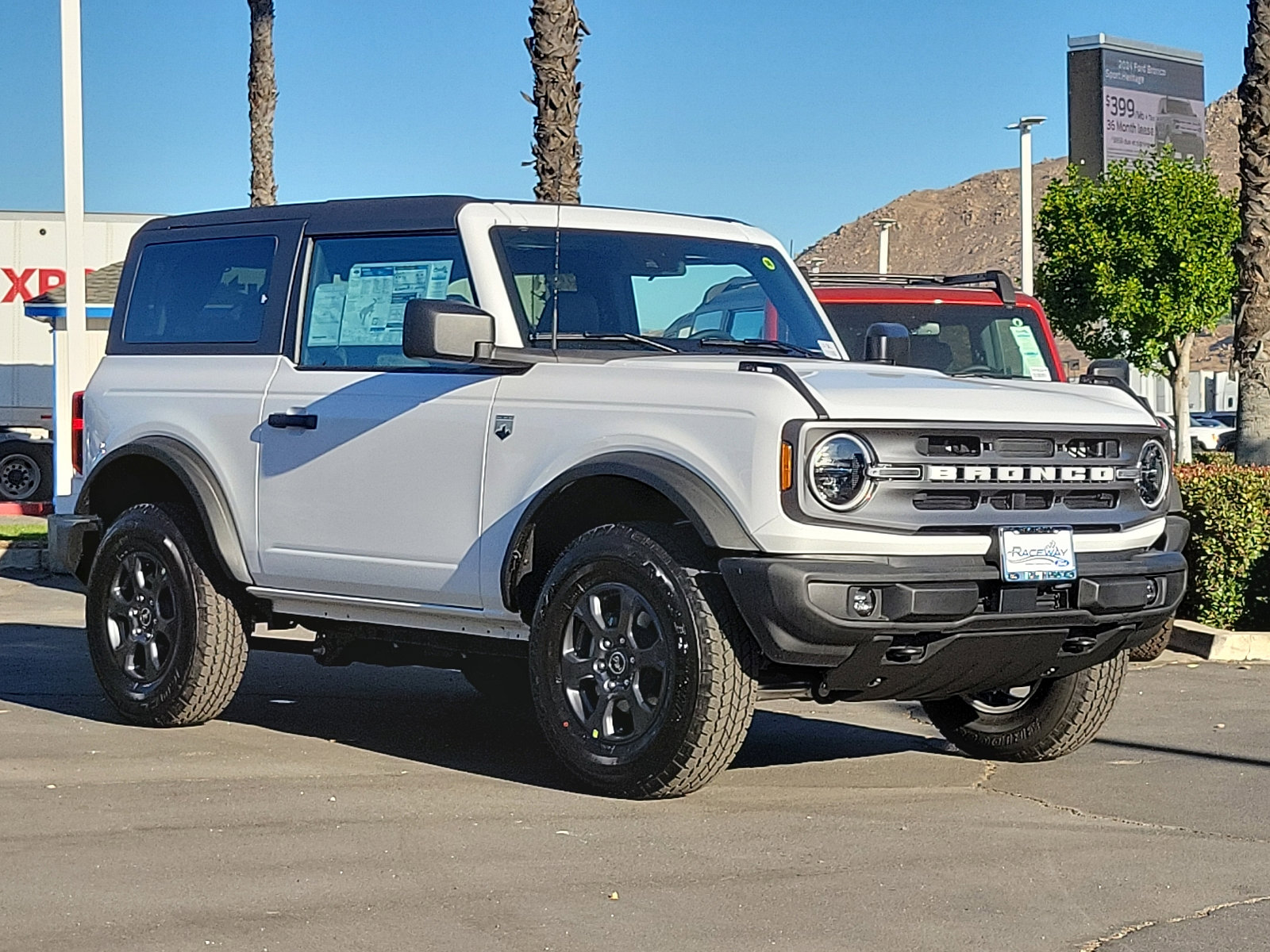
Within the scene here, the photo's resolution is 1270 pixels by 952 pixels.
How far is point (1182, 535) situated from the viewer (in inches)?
267

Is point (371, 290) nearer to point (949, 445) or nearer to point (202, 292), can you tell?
point (202, 292)

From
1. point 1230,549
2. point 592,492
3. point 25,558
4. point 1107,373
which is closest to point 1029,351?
point 1230,549

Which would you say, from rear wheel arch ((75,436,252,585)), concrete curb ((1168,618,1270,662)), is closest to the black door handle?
rear wheel arch ((75,436,252,585))

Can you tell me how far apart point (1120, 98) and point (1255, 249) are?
2733cm

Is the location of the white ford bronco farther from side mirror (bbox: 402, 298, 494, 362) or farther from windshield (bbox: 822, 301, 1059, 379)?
windshield (bbox: 822, 301, 1059, 379)

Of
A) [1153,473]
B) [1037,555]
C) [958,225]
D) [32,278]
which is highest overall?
[958,225]

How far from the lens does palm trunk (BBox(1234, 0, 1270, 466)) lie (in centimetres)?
1642

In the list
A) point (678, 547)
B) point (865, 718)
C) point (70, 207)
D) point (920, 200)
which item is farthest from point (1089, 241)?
point (920, 200)

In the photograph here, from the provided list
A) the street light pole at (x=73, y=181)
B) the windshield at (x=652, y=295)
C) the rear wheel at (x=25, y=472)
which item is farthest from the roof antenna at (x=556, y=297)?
the rear wheel at (x=25, y=472)

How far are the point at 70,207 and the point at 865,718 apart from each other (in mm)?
9612

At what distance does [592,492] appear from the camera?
6570 millimetres

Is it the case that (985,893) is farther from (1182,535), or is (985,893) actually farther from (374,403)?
(374,403)

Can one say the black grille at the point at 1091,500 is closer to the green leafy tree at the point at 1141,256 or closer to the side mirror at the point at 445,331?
the side mirror at the point at 445,331

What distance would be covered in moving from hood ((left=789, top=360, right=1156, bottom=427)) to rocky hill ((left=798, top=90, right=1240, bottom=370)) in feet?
433
